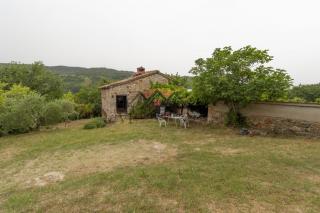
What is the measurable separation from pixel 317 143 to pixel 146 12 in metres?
18.0

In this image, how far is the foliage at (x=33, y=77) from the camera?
2059 centimetres

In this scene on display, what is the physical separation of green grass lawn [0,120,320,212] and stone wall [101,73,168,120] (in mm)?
8706

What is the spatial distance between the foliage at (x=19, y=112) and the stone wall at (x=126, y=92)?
498 cm

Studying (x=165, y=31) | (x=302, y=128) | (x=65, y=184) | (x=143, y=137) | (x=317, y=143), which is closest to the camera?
(x=65, y=184)

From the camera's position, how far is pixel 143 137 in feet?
31.8

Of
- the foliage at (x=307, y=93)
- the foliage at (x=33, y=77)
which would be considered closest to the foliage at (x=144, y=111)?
the foliage at (x=33, y=77)

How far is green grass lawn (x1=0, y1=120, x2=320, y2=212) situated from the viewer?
153 inches

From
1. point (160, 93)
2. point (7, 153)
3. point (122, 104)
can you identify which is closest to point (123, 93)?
point (122, 104)

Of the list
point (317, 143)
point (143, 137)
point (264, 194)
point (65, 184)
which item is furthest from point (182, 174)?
point (317, 143)

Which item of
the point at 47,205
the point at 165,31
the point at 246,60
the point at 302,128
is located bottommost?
the point at 47,205

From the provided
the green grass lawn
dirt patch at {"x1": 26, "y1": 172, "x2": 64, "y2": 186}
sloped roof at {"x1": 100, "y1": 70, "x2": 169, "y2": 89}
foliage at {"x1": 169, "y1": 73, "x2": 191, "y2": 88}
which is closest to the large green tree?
the green grass lawn

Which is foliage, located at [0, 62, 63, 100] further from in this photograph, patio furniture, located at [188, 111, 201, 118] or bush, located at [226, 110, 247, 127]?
bush, located at [226, 110, 247, 127]

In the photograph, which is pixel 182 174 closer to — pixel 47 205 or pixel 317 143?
pixel 47 205

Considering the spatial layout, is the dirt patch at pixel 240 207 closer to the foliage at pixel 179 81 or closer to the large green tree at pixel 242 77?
the large green tree at pixel 242 77
